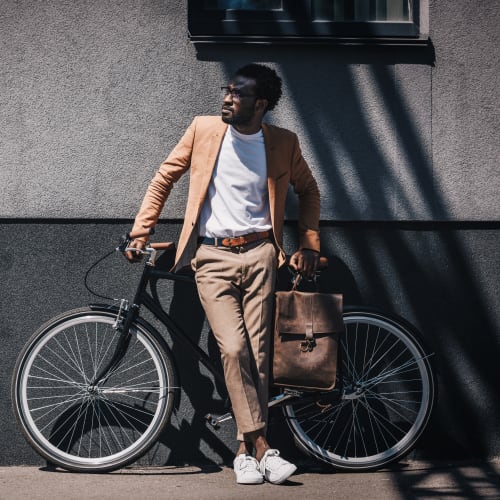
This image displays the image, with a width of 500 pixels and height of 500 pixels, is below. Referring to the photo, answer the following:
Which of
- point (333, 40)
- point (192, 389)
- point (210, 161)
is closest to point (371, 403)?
point (192, 389)

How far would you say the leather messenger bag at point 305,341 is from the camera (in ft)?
17.8

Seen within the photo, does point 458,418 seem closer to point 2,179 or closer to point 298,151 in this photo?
point 298,151

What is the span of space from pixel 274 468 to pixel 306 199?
5.39 feet

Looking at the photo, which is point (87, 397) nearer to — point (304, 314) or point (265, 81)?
point (304, 314)

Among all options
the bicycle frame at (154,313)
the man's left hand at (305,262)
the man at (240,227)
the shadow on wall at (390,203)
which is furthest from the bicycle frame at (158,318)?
the shadow on wall at (390,203)

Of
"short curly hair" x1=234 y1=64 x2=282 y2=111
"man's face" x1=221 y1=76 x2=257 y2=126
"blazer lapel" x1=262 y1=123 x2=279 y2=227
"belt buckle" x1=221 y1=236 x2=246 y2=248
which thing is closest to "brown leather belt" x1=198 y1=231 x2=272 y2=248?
"belt buckle" x1=221 y1=236 x2=246 y2=248

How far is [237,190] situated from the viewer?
5.44 m

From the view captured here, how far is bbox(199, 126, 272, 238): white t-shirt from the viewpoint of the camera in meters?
5.43

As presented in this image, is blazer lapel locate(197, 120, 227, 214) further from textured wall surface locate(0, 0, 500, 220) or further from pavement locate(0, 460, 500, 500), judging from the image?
pavement locate(0, 460, 500, 500)

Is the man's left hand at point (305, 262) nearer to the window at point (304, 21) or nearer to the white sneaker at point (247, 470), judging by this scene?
the white sneaker at point (247, 470)

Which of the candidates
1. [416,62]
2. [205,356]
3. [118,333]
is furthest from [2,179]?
[416,62]

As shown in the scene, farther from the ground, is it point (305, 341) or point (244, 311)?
point (244, 311)

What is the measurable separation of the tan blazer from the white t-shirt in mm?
51

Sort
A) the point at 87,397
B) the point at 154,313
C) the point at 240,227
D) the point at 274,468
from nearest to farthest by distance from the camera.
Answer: the point at 274,468, the point at 240,227, the point at 154,313, the point at 87,397
